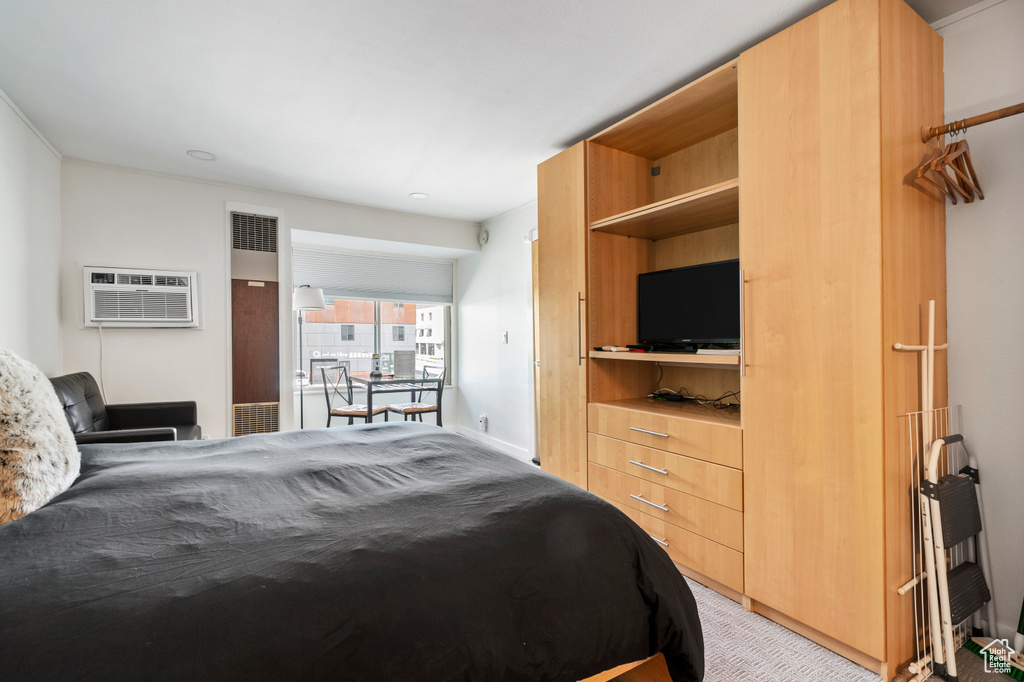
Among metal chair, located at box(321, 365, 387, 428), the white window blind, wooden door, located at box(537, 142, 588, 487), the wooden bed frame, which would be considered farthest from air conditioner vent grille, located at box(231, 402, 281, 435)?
the wooden bed frame

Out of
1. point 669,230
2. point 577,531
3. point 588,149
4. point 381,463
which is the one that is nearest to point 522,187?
point 588,149

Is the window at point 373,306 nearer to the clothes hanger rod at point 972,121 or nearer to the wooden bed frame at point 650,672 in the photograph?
the wooden bed frame at point 650,672

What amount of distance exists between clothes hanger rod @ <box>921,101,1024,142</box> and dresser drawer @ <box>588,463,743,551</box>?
5.53 feet

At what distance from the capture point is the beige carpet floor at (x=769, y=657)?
173 centimetres

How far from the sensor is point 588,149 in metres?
2.95

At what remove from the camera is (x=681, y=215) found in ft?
8.61

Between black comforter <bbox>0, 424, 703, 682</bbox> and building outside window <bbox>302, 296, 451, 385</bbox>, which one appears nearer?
black comforter <bbox>0, 424, 703, 682</bbox>

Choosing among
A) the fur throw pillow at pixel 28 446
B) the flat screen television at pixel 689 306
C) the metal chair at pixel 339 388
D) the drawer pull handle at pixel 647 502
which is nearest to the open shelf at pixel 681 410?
the flat screen television at pixel 689 306

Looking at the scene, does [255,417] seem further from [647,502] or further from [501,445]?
[647,502]

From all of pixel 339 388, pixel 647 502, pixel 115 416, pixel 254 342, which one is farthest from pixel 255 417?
Answer: pixel 647 502

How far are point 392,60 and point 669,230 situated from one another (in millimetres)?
1813

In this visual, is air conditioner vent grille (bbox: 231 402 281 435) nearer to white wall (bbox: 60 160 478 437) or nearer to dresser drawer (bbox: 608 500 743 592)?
white wall (bbox: 60 160 478 437)

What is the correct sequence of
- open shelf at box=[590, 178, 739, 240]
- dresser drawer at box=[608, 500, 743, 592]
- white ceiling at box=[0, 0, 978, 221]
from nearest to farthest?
white ceiling at box=[0, 0, 978, 221]
dresser drawer at box=[608, 500, 743, 592]
open shelf at box=[590, 178, 739, 240]

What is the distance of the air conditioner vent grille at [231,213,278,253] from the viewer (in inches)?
163
